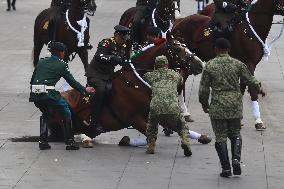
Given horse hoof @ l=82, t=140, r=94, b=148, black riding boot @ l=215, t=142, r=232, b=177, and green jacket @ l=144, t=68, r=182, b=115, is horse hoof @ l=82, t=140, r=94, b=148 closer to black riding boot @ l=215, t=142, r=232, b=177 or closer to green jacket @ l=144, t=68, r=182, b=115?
green jacket @ l=144, t=68, r=182, b=115

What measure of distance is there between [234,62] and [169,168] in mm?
1862

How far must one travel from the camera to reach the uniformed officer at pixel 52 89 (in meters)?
15.4

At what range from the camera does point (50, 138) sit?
16266 millimetres

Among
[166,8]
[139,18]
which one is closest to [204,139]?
[166,8]

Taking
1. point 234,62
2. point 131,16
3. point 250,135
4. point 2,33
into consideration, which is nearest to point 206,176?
point 234,62

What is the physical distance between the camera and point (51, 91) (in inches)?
607

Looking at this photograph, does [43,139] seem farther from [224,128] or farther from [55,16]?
[55,16]

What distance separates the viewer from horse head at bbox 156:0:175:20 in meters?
19.3

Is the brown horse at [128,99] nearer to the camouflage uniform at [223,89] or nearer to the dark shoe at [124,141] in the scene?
the dark shoe at [124,141]

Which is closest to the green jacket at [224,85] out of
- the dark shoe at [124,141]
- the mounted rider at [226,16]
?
the dark shoe at [124,141]

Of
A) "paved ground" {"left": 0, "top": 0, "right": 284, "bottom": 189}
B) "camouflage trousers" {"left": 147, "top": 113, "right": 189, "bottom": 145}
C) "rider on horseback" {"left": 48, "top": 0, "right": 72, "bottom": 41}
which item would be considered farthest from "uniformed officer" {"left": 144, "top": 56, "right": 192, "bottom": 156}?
"rider on horseback" {"left": 48, "top": 0, "right": 72, "bottom": 41}

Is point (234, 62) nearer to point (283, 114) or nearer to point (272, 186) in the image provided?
point (272, 186)

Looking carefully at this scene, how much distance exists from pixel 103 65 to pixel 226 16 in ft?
12.5

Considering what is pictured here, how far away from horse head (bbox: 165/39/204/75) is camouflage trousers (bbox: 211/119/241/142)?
5.48 ft
